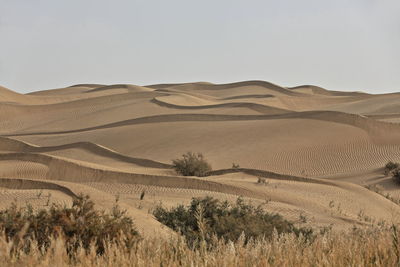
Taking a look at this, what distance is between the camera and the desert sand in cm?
2222

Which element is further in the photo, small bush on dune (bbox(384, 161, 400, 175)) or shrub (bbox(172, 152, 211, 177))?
small bush on dune (bbox(384, 161, 400, 175))

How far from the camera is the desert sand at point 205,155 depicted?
22219 mm

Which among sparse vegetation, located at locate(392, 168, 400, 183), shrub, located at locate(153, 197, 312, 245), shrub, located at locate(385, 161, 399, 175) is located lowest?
shrub, located at locate(153, 197, 312, 245)

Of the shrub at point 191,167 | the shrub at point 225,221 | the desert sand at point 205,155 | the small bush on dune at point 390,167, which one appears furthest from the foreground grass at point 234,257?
the small bush on dune at point 390,167

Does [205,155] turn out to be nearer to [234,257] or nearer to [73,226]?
[73,226]

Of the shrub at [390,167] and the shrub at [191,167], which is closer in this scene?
the shrub at [191,167]

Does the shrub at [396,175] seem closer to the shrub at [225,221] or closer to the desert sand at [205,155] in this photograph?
the desert sand at [205,155]

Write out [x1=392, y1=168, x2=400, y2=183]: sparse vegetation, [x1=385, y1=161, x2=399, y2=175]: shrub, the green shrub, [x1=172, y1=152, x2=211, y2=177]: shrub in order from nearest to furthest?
the green shrub, [x1=172, y1=152, x2=211, y2=177]: shrub, [x1=392, y1=168, x2=400, y2=183]: sparse vegetation, [x1=385, y1=161, x2=399, y2=175]: shrub

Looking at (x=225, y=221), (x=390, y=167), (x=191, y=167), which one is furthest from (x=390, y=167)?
(x=225, y=221)

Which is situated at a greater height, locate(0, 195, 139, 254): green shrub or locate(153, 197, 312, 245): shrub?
locate(0, 195, 139, 254): green shrub

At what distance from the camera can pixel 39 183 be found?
910 inches

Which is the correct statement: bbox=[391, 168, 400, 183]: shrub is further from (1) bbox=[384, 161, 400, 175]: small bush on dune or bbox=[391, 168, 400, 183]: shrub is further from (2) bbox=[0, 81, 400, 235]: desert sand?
(1) bbox=[384, 161, 400, 175]: small bush on dune

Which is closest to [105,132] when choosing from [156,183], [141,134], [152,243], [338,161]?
[141,134]

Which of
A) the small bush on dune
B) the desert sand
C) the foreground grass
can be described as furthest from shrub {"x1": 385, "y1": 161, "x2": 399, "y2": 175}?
the foreground grass
